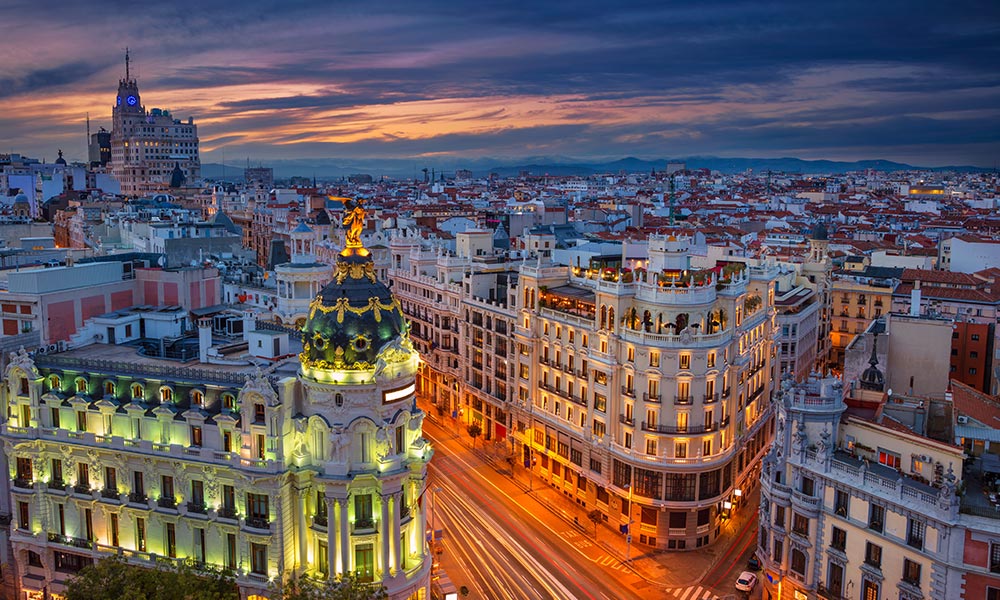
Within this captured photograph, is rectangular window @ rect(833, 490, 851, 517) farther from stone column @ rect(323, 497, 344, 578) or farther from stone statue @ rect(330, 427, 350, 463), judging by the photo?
stone column @ rect(323, 497, 344, 578)

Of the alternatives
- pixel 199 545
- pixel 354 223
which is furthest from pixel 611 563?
pixel 354 223

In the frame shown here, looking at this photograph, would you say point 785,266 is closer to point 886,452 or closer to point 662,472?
point 662,472

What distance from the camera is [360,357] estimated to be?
6284 cm

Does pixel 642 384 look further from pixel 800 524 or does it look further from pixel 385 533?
pixel 385 533

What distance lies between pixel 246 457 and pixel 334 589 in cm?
1242

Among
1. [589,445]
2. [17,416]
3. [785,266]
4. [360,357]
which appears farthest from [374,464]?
[785,266]

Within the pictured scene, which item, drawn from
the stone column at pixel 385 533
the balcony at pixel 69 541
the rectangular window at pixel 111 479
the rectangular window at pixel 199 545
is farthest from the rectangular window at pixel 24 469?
the stone column at pixel 385 533

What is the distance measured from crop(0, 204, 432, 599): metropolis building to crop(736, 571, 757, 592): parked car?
1136 inches

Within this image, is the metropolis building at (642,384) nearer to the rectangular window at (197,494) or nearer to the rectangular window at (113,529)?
the rectangular window at (197,494)

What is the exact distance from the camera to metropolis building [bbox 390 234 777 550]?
86812 millimetres

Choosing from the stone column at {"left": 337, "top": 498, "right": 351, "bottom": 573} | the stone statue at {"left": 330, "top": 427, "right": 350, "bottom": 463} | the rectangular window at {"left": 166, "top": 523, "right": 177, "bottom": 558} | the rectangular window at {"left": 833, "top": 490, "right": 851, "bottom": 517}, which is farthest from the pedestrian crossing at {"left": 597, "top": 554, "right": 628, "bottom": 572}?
the rectangular window at {"left": 166, "top": 523, "right": 177, "bottom": 558}

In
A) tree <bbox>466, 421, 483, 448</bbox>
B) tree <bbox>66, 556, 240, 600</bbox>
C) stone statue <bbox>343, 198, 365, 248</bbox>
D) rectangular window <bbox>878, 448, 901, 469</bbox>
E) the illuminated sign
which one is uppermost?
stone statue <bbox>343, 198, 365, 248</bbox>

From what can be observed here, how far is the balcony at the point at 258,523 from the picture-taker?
6316 centimetres

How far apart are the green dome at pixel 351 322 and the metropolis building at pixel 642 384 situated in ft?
109
